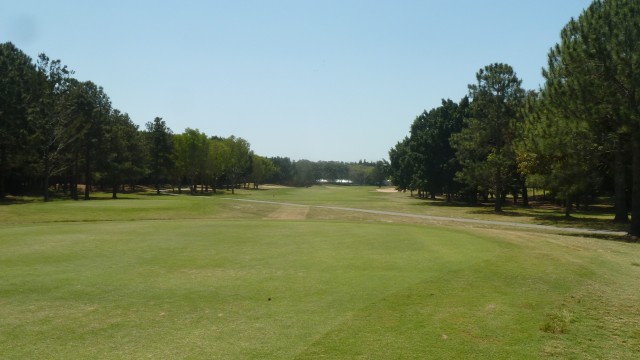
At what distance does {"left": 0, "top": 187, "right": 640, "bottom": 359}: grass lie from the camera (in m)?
7.80

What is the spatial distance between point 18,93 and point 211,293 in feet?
191

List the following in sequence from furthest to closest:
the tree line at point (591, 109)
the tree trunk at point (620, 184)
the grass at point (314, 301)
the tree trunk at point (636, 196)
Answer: the tree trunk at point (620, 184) → the tree trunk at point (636, 196) → the tree line at point (591, 109) → the grass at point (314, 301)

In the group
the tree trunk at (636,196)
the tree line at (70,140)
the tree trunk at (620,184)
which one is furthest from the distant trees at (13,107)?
the tree trunk at (620,184)

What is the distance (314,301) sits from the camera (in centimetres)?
1039

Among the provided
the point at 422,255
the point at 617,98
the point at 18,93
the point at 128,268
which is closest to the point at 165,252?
the point at 128,268

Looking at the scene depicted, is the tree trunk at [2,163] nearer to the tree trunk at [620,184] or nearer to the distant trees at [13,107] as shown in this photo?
the distant trees at [13,107]

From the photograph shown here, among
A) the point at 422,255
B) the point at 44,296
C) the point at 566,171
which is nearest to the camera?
the point at 44,296

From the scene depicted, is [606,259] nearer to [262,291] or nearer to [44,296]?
[262,291]

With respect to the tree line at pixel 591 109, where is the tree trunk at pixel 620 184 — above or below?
below

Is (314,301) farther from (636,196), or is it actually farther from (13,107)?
(13,107)

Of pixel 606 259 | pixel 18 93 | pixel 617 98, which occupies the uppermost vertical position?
pixel 18 93

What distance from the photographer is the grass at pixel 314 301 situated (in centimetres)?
780

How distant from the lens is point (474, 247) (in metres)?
19.4

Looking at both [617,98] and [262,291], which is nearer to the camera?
[262,291]
